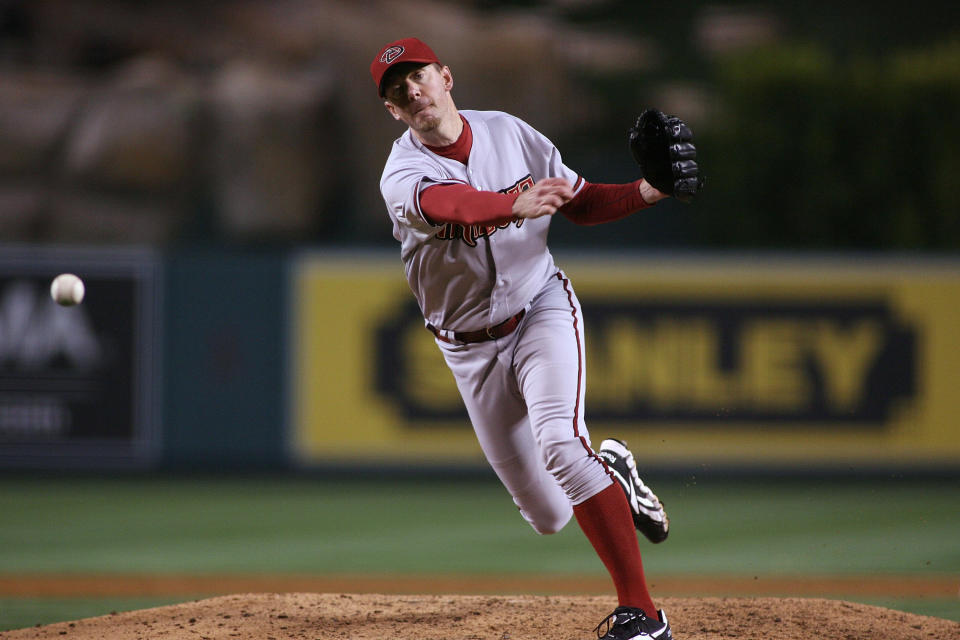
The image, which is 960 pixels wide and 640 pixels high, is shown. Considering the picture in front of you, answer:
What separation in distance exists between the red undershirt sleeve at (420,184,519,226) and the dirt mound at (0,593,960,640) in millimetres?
1407

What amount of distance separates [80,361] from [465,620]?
551cm

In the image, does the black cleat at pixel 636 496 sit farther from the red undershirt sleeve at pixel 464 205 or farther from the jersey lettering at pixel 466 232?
the red undershirt sleeve at pixel 464 205

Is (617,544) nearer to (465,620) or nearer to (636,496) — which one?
(636,496)

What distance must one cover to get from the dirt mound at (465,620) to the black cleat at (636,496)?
350 mm

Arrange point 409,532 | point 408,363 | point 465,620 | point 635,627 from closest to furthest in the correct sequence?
1. point 635,627
2. point 465,620
3. point 409,532
4. point 408,363

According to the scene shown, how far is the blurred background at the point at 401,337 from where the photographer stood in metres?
6.95

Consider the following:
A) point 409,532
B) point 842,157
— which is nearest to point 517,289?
point 409,532

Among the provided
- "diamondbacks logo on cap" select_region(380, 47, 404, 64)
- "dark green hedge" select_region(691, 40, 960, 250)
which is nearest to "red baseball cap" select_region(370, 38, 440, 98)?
"diamondbacks logo on cap" select_region(380, 47, 404, 64)

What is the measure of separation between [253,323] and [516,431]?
210 inches

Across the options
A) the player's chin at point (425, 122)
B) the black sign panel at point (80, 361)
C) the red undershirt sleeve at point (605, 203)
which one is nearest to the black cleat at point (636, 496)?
the red undershirt sleeve at point (605, 203)

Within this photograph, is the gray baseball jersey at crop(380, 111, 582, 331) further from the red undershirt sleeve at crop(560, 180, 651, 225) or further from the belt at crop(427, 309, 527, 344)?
the red undershirt sleeve at crop(560, 180, 651, 225)

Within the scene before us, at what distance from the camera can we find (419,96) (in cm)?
363

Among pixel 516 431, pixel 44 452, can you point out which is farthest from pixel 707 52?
pixel 516 431

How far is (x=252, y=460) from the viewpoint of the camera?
29.1ft
